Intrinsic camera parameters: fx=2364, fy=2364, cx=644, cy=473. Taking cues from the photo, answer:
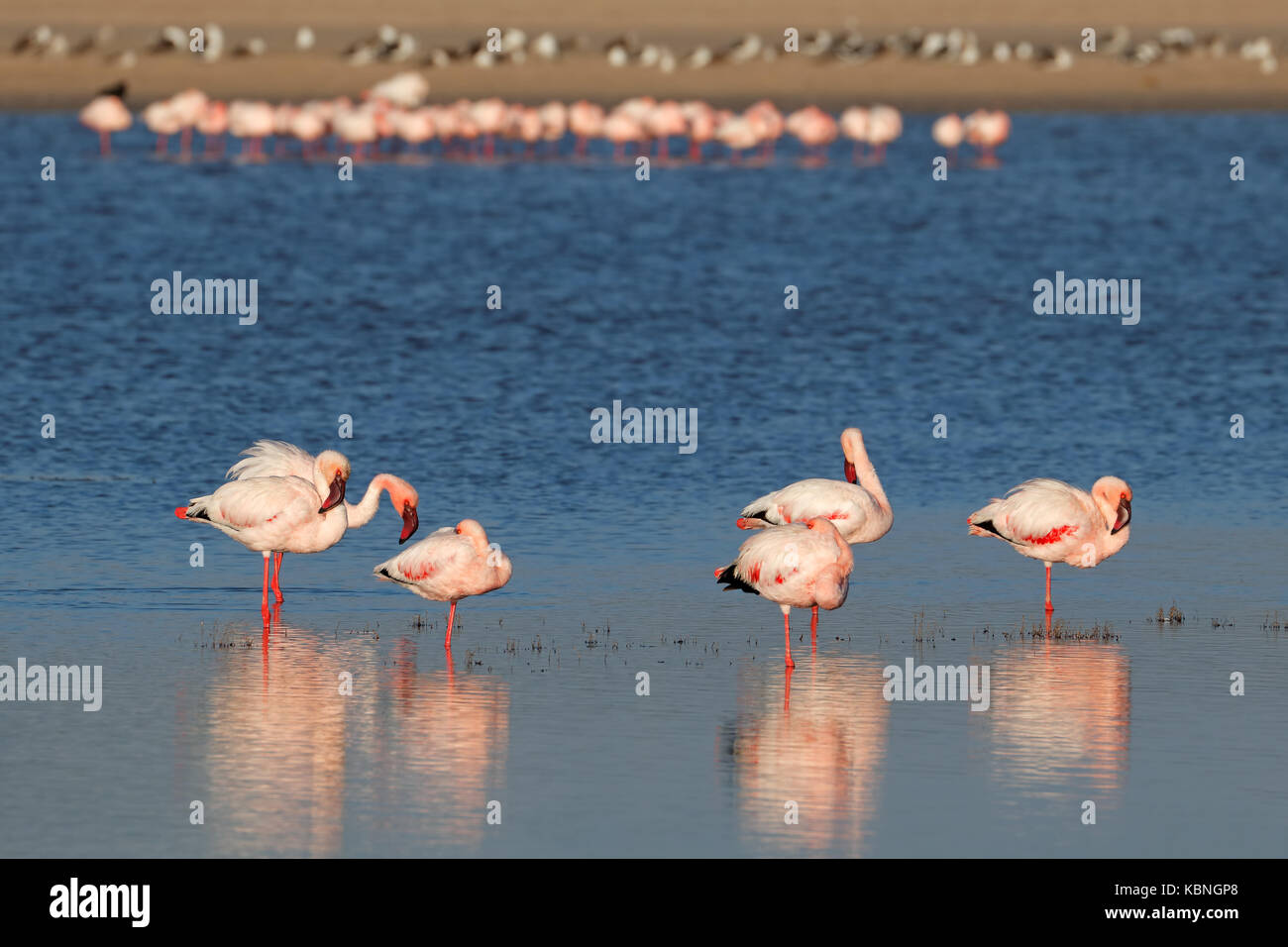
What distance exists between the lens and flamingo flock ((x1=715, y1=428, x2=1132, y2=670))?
1412 cm

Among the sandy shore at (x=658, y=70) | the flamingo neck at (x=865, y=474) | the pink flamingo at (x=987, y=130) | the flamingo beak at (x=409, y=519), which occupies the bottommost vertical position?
Result: the flamingo beak at (x=409, y=519)

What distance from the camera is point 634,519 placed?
18234 mm

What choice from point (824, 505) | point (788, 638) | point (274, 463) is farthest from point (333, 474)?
point (788, 638)

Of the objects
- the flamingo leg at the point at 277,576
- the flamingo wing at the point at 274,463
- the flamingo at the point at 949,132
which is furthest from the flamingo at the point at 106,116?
the flamingo leg at the point at 277,576

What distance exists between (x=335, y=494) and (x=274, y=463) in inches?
44.5

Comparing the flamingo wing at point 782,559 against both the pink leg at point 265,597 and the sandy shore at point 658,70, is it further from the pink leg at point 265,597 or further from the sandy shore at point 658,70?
the sandy shore at point 658,70

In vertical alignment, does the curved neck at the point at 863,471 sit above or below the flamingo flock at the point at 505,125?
below

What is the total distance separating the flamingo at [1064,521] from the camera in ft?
50.5

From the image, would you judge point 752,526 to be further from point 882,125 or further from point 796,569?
point 882,125

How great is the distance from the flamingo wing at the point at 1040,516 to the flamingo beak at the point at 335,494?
13.8ft

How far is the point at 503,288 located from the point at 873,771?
20.6m

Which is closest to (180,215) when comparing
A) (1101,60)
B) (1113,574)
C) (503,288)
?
(503,288)

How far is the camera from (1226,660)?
13.4 metres

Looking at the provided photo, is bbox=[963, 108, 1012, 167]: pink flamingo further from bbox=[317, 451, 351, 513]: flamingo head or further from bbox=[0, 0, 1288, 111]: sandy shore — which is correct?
bbox=[317, 451, 351, 513]: flamingo head
